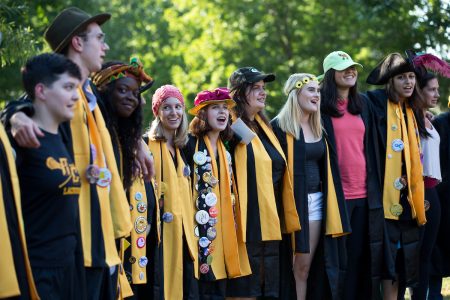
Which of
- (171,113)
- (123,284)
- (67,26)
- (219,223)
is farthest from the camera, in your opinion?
(219,223)

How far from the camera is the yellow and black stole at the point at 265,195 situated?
25.5 ft

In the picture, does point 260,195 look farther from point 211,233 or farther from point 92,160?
point 92,160

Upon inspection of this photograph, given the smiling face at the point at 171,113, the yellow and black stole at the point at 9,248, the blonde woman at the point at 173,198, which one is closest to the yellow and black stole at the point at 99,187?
the yellow and black stole at the point at 9,248

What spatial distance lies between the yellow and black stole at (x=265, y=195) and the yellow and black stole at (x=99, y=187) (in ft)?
7.91

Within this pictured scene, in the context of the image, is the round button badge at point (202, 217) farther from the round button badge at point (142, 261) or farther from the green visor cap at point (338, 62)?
the green visor cap at point (338, 62)

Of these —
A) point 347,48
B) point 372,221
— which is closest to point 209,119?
point 372,221

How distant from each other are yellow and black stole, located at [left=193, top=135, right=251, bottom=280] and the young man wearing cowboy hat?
206 centimetres

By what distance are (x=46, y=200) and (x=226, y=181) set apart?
2952 millimetres

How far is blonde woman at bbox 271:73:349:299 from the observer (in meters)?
7.99

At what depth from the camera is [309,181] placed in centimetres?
806

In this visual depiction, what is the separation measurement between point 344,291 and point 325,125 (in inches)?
60.9

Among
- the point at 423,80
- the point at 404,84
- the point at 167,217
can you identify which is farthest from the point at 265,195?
the point at 423,80

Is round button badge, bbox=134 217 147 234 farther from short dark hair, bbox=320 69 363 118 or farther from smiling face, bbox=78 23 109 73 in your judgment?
short dark hair, bbox=320 69 363 118

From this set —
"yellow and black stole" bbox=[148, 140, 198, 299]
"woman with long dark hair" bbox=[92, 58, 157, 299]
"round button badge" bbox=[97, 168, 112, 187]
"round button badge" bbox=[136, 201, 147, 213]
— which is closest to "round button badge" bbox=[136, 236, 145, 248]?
"woman with long dark hair" bbox=[92, 58, 157, 299]
